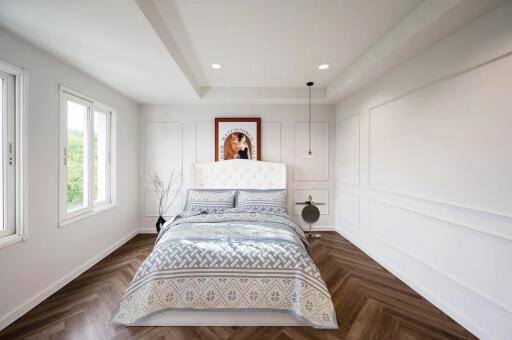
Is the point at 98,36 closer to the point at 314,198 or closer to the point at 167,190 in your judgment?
the point at 167,190

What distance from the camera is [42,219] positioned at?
228cm

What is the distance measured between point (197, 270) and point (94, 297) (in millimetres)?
1209

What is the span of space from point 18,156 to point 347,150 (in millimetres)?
4131

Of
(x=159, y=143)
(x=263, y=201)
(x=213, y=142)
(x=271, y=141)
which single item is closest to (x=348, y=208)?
(x=263, y=201)

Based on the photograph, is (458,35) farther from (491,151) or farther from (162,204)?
(162,204)

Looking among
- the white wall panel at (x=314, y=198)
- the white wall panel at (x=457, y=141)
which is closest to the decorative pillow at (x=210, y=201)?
the white wall panel at (x=314, y=198)

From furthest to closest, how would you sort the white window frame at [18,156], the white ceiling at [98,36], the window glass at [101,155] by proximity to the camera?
1. the window glass at [101,155]
2. the white window frame at [18,156]
3. the white ceiling at [98,36]

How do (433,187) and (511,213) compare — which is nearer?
(511,213)

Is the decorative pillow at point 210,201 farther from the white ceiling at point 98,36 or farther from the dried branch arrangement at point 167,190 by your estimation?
the white ceiling at point 98,36

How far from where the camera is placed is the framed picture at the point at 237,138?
429 cm

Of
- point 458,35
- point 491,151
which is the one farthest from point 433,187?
point 458,35

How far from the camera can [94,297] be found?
230cm

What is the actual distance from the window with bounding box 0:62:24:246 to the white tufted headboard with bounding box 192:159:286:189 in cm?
238

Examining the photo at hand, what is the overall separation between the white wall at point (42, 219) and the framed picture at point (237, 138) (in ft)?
6.41
